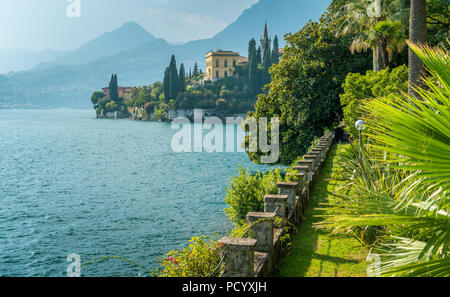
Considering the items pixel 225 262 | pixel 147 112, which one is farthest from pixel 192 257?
pixel 147 112

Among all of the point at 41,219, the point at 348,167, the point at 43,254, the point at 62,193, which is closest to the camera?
the point at 348,167

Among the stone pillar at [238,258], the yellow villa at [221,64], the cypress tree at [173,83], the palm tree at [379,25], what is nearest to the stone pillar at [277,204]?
the stone pillar at [238,258]

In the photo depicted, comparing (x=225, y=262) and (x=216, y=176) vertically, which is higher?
(x=225, y=262)

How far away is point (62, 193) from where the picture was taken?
2688 cm

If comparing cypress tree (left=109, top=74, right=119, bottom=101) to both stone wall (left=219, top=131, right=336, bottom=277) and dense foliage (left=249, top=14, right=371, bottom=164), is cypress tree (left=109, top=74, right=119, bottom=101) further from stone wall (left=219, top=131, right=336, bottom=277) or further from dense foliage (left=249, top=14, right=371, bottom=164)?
stone wall (left=219, top=131, right=336, bottom=277)

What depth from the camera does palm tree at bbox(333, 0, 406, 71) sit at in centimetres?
1889

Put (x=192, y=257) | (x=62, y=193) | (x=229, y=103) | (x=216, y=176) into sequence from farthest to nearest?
(x=229, y=103) → (x=216, y=176) → (x=62, y=193) → (x=192, y=257)

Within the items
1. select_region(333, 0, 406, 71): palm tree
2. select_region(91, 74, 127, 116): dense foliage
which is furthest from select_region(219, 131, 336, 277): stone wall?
select_region(91, 74, 127, 116): dense foliage

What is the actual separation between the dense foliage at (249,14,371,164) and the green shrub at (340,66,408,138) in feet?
10.4

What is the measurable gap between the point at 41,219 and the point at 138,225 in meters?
6.00

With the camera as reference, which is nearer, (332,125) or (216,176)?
(332,125)

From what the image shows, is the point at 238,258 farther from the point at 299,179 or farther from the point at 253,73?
the point at 253,73

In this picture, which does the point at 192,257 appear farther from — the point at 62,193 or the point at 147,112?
the point at 147,112

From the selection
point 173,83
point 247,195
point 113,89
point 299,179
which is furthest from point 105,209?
point 113,89
